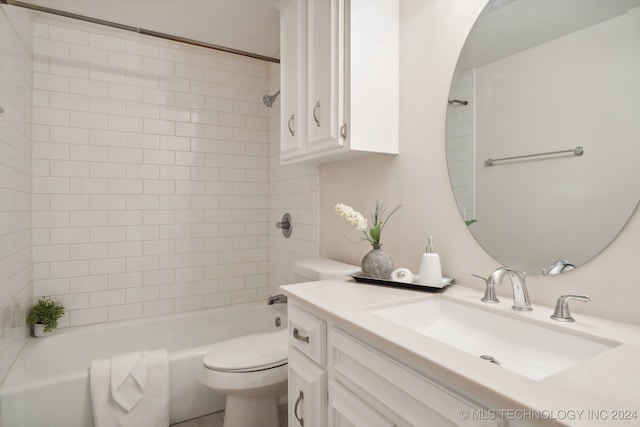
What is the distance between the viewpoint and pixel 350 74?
148 cm

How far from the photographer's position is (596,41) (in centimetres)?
95

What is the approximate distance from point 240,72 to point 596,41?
255 cm

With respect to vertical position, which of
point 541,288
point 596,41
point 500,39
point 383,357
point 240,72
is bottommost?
point 383,357

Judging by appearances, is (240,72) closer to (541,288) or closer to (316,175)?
(316,175)

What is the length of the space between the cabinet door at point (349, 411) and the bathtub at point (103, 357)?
1242 mm

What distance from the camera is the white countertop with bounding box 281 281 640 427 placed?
1.64ft

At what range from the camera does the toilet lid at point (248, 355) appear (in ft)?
5.50

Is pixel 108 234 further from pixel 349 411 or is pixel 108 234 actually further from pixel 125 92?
pixel 349 411

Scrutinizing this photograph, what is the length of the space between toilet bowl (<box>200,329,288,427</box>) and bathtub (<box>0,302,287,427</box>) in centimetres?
33

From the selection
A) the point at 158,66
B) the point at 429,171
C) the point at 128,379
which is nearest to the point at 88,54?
the point at 158,66

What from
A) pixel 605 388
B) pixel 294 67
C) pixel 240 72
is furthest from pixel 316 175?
pixel 605 388

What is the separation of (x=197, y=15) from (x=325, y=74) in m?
1.30

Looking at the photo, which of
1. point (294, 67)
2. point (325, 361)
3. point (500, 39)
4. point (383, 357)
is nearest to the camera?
point (383, 357)

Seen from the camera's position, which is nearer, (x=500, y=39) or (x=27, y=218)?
(x=500, y=39)
